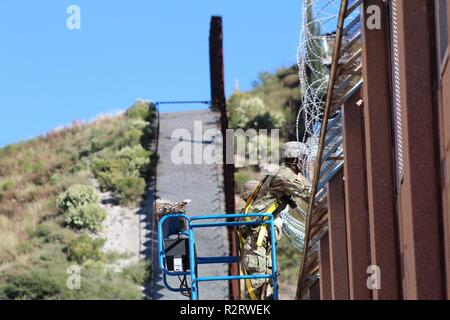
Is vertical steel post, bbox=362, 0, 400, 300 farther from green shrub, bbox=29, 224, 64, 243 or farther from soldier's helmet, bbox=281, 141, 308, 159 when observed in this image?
green shrub, bbox=29, 224, 64, 243

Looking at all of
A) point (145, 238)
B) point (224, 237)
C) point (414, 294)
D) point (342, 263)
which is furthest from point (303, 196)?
point (145, 238)

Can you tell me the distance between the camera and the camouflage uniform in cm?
1700

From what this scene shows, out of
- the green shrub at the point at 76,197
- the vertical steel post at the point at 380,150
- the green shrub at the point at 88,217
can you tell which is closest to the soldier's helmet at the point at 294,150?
the vertical steel post at the point at 380,150

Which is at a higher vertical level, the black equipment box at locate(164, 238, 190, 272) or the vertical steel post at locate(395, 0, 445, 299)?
the vertical steel post at locate(395, 0, 445, 299)

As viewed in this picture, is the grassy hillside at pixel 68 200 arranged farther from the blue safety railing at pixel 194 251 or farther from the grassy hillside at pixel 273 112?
the blue safety railing at pixel 194 251

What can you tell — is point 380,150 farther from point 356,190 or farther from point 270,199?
point 270,199

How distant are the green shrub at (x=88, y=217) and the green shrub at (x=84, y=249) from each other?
3.35 feet

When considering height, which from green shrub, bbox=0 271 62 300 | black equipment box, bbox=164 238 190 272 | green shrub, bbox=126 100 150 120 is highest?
green shrub, bbox=126 100 150 120

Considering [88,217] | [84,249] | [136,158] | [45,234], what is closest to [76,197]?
[45,234]

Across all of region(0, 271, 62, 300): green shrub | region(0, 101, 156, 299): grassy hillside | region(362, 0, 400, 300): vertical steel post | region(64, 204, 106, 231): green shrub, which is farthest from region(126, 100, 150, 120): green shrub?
region(362, 0, 400, 300): vertical steel post

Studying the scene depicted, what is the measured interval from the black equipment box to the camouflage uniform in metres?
1.65

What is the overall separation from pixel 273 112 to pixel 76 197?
55.1ft

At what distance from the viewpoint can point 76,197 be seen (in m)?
51.6
